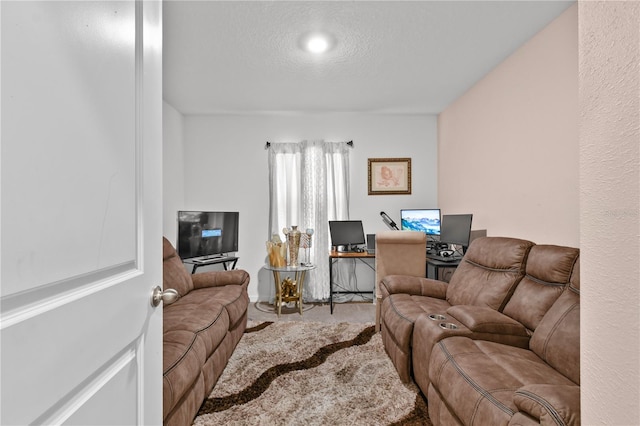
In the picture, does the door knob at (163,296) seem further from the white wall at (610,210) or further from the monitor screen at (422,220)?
the monitor screen at (422,220)

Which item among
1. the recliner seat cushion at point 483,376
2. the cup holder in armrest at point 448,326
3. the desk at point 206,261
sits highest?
the desk at point 206,261

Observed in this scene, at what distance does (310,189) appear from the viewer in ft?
14.5

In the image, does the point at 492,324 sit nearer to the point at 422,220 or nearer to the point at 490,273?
the point at 490,273

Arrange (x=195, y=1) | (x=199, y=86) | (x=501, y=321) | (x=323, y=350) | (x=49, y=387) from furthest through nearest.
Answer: (x=199, y=86) → (x=323, y=350) → (x=195, y=1) → (x=501, y=321) → (x=49, y=387)

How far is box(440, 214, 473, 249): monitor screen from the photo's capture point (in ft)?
10.4

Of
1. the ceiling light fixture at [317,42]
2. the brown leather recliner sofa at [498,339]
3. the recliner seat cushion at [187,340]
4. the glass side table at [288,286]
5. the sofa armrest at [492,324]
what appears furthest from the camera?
the glass side table at [288,286]

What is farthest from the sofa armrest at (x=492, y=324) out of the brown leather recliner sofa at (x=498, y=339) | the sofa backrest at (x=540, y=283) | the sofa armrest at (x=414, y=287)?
the sofa armrest at (x=414, y=287)

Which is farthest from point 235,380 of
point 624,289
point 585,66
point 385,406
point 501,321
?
point 585,66

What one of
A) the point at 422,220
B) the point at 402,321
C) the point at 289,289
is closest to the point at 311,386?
the point at 402,321

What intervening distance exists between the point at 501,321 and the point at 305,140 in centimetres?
330

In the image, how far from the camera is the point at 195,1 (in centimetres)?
206

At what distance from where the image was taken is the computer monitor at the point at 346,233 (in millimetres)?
4176

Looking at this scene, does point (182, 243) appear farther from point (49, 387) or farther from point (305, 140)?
point (49, 387)

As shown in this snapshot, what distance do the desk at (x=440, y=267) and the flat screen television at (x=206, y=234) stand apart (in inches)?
95.2
